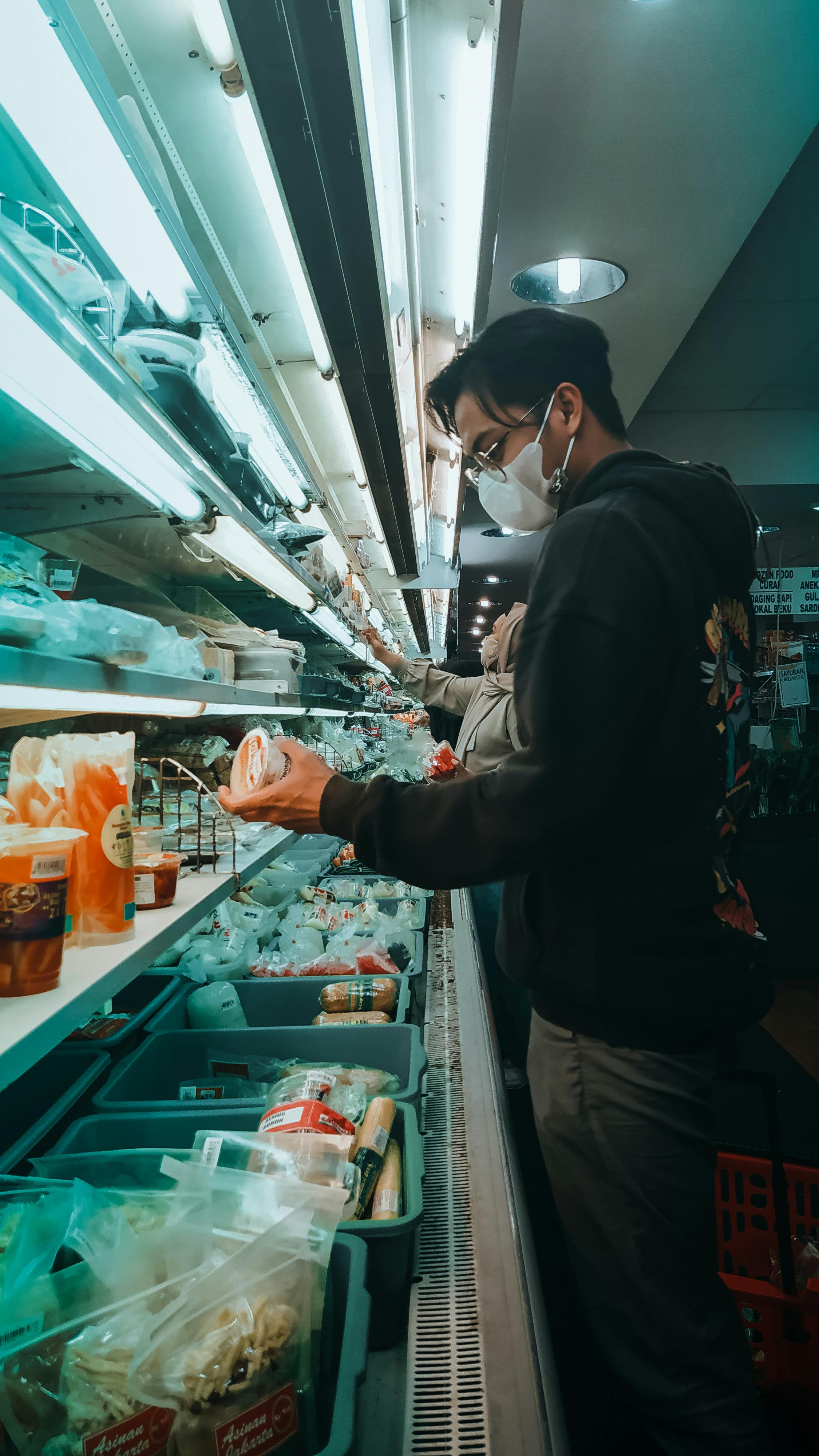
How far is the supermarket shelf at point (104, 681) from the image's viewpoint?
0.75 meters

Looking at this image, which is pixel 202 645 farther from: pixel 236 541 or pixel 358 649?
pixel 358 649

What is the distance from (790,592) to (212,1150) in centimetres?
586

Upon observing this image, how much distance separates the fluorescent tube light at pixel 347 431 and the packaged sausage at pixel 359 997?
1.65m

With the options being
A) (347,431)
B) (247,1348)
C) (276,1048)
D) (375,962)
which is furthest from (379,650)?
(247,1348)

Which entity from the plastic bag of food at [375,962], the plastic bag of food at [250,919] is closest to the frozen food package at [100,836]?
the plastic bag of food at [375,962]

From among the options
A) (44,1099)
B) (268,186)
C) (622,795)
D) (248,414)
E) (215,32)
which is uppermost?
(215,32)

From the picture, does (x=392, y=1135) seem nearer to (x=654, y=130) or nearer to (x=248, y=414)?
(x=248, y=414)

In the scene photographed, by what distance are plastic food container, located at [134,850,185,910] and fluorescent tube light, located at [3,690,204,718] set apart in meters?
0.27

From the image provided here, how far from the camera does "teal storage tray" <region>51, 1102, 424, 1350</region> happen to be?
3.48 feet

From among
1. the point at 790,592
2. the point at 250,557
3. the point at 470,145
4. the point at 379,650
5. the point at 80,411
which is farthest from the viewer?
the point at 790,592

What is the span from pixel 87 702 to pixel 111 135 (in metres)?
0.75

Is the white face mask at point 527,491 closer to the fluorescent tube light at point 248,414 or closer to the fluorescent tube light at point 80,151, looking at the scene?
the fluorescent tube light at point 248,414

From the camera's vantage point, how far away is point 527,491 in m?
1.41

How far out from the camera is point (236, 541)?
69.4 inches
